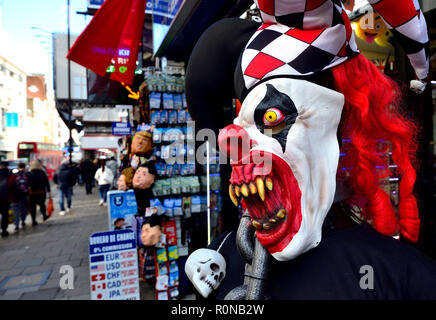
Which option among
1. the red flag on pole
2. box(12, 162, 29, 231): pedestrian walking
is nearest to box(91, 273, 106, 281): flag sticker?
the red flag on pole

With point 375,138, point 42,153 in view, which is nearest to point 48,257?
point 375,138

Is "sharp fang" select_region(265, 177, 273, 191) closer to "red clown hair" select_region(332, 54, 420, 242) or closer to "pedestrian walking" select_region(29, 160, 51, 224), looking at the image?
"red clown hair" select_region(332, 54, 420, 242)

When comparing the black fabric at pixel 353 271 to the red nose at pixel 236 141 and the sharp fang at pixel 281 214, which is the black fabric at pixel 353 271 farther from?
the red nose at pixel 236 141

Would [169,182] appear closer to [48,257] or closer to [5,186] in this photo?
[48,257]

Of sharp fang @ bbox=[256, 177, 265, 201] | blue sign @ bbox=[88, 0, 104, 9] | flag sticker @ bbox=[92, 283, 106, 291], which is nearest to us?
sharp fang @ bbox=[256, 177, 265, 201]

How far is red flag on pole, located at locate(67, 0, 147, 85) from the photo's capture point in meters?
1.75

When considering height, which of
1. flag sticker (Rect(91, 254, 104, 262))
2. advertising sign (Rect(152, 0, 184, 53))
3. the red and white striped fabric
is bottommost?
flag sticker (Rect(91, 254, 104, 262))

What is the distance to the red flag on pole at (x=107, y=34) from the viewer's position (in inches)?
68.8

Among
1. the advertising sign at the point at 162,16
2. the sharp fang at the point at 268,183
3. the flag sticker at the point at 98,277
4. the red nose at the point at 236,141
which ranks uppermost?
the advertising sign at the point at 162,16

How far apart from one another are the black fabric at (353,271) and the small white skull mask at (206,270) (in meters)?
0.21

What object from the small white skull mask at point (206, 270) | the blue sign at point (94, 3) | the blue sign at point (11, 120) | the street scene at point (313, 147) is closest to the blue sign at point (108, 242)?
the street scene at point (313, 147)

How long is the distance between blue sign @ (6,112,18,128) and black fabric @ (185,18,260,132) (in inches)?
1146

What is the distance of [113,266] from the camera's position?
276 centimetres
